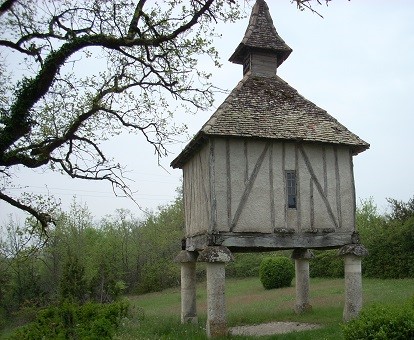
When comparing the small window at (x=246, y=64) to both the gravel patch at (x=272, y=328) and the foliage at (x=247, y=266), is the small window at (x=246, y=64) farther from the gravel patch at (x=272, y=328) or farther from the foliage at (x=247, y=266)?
the foliage at (x=247, y=266)

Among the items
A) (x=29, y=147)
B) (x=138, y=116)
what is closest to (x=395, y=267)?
(x=138, y=116)

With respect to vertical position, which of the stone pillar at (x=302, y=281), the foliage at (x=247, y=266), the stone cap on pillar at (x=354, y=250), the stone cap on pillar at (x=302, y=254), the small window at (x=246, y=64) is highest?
the small window at (x=246, y=64)

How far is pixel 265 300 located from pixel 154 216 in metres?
23.6

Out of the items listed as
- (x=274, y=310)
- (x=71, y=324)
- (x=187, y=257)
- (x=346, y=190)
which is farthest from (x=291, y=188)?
(x=274, y=310)

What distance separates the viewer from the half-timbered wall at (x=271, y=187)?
1150cm

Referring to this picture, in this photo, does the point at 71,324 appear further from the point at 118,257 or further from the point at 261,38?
the point at 118,257

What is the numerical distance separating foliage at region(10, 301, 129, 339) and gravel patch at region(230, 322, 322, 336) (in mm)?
4877

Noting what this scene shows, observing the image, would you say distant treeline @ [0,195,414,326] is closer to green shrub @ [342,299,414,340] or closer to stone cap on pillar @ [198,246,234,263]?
stone cap on pillar @ [198,246,234,263]

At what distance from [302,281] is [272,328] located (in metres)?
3.31

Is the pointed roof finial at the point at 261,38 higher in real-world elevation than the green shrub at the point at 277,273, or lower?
higher

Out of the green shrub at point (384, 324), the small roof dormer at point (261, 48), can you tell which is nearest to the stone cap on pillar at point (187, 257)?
the small roof dormer at point (261, 48)

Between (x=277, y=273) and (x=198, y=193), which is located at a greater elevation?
(x=198, y=193)

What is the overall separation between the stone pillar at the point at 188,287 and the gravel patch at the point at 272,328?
150 cm

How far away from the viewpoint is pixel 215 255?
36.1 feet
